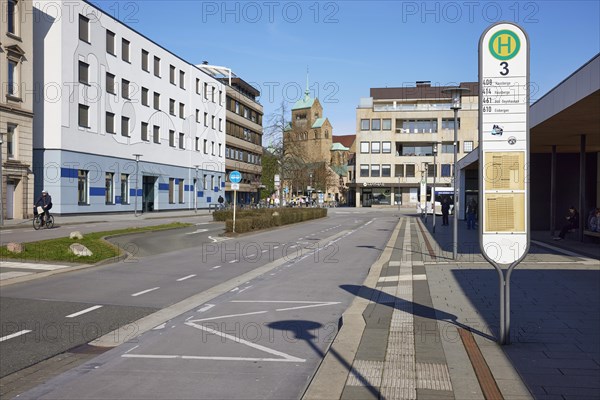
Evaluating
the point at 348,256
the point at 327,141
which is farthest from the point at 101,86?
the point at 327,141

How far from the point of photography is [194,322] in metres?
8.68

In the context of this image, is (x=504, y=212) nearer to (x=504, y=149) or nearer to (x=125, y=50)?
(x=504, y=149)

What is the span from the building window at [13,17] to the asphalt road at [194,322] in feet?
78.2

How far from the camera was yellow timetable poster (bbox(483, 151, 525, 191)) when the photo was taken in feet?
22.5

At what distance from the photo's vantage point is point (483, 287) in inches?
454

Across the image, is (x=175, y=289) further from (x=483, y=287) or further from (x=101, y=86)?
(x=101, y=86)

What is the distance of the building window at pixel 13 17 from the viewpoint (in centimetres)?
3406

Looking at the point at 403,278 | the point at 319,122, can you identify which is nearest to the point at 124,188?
the point at 403,278

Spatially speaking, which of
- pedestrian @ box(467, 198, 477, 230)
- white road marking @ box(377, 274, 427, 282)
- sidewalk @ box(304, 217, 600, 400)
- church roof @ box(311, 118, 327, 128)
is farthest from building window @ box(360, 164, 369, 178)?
sidewalk @ box(304, 217, 600, 400)

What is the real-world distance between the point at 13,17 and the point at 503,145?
3522cm

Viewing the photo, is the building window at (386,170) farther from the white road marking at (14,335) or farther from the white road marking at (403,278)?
the white road marking at (14,335)

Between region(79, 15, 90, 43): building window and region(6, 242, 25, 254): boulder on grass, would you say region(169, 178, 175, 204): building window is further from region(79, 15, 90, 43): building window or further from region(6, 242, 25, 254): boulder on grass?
region(6, 242, 25, 254): boulder on grass

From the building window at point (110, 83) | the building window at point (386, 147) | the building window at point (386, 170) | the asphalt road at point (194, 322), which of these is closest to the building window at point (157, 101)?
the building window at point (110, 83)

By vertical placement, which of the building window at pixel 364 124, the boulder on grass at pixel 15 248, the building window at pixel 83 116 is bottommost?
the boulder on grass at pixel 15 248
